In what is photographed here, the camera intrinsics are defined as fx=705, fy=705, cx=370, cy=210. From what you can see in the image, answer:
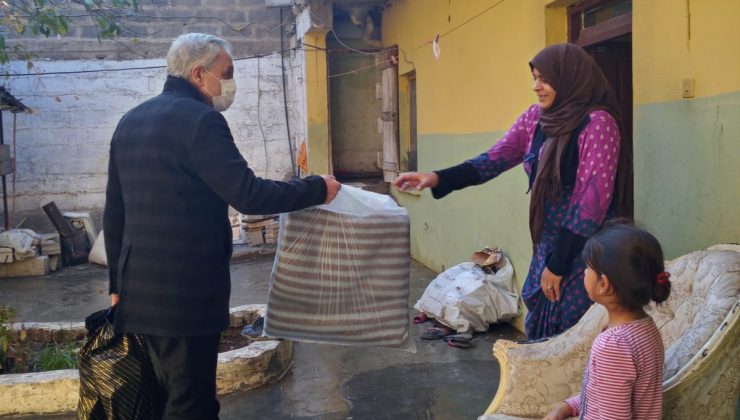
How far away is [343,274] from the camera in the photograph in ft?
8.84

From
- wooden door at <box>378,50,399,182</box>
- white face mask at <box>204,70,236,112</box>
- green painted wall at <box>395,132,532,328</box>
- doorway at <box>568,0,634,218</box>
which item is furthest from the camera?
wooden door at <box>378,50,399,182</box>

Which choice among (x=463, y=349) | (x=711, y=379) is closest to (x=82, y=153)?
(x=463, y=349)

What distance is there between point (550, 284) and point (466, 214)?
12.2ft

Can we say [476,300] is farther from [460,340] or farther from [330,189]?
[330,189]

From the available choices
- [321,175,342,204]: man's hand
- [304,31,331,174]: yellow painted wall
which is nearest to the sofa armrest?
[321,175,342,204]: man's hand

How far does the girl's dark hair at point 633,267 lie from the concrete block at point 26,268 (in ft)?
26.2

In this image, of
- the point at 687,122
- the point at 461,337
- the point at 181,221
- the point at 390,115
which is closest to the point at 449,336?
the point at 461,337

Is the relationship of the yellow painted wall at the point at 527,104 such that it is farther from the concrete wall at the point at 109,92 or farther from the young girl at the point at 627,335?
the concrete wall at the point at 109,92

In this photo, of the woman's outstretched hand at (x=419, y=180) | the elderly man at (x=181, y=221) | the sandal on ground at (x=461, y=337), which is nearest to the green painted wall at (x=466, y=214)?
the sandal on ground at (x=461, y=337)

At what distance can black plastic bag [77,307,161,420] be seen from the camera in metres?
2.48

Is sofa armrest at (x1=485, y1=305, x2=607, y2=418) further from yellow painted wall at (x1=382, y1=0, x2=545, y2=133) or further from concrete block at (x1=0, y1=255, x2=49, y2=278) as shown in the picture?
concrete block at (x1=0, y1=255, x2=49, y2=278)

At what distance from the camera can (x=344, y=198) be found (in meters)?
2.73

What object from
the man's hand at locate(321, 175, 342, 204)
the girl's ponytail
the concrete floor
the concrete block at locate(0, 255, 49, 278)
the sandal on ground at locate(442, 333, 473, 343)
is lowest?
the concrete floor

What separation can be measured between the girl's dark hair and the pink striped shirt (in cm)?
8
